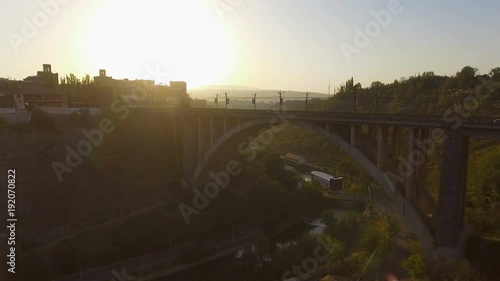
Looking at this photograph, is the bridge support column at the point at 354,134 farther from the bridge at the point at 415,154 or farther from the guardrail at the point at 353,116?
the guardrail at the point at 353,116

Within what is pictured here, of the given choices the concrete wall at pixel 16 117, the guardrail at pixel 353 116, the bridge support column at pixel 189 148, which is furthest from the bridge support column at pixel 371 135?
the concrete wall at pixel 16 117

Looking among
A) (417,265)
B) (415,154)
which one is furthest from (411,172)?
(417,265)

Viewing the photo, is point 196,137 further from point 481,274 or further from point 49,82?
point 49,82

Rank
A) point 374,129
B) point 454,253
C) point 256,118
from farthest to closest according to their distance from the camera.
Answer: point 256,118
point 374,129
point 454,253

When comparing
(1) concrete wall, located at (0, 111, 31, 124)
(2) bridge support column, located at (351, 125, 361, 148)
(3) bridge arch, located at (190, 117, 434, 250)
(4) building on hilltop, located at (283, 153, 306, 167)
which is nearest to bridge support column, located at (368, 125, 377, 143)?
(2) bridge support column, located at (351, 125, 361, 148)

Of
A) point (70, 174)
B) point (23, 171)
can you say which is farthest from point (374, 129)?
point (23, 171)

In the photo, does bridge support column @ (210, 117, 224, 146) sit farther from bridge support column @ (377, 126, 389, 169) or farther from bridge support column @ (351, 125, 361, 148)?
bridge support column @ (377, 126, 389, 169)
